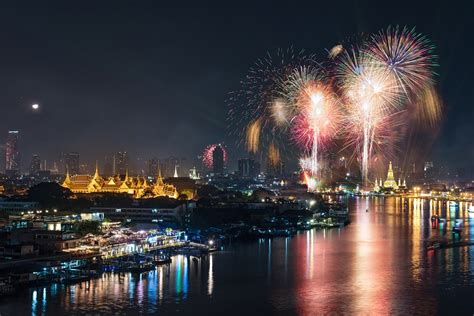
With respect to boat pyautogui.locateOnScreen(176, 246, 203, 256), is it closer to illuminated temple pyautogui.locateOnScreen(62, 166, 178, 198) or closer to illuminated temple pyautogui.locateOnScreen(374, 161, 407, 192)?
illuminated temple pyautogui.locateOnScreen(62, 166, 178, 198)

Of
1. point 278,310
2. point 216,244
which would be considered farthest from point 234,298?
point 216,244

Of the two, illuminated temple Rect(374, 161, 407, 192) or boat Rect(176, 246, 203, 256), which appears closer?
boat Rect(176, 246, 203, 256)

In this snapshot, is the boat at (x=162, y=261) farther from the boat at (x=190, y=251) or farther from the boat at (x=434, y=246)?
the boat at (x=434, y=246)

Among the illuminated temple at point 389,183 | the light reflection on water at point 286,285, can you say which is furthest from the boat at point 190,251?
the illuminated temple at point 389,183

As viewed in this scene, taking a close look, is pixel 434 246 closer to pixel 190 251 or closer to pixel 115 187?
pixel 190 251

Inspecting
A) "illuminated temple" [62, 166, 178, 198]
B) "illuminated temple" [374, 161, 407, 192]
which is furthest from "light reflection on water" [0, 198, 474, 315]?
"illuminated temple" [374, 161, 407, 192]

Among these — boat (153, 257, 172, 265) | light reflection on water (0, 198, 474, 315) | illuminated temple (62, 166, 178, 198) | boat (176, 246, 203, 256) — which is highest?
illuminated temple (62, 166, 178, 198)

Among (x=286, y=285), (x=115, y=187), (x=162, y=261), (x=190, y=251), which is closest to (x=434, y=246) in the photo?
(x=190, y=251)
